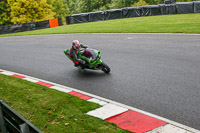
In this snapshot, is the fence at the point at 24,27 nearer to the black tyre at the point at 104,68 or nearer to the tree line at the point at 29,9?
the tree line at the point at 29,9

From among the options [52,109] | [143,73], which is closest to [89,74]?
[143,73]

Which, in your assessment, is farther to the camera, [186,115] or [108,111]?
[108,111]

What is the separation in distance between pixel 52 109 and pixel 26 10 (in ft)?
162

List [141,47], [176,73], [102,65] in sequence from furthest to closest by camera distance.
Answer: [141,47] < [102,65] < [176,73]

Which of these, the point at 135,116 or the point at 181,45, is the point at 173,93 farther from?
the point at 181,45

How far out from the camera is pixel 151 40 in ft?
51.8

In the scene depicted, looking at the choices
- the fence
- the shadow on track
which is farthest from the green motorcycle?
the fence

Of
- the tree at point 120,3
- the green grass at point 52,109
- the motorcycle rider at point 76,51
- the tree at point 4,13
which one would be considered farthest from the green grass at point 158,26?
the tree at point 120,3

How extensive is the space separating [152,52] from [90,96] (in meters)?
5.79

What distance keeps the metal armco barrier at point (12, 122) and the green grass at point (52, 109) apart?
2.95 feet

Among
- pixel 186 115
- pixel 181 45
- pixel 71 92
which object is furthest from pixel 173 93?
pixel 181 45

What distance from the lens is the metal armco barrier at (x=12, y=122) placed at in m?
3.67

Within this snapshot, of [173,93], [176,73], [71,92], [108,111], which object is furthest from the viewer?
[176,73]

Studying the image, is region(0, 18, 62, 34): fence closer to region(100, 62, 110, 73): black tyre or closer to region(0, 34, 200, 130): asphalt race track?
region(0, 34, 200, 130): asphalt race track
